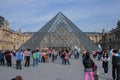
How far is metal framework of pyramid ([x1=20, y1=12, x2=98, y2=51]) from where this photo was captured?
42.5 m

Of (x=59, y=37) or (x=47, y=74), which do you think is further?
(x=59, y=37)

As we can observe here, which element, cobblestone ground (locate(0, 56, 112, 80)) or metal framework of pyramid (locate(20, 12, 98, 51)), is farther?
metal framework of pyramid (locate(20, 12, 98, 51))

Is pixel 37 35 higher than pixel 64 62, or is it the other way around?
pixel 37 35

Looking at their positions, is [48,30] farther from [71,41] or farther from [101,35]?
[101,35]

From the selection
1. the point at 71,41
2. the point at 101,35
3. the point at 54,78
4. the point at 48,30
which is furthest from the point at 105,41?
the point at 54,78

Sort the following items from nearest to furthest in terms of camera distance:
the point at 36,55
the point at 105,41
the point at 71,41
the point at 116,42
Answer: the point at 36,55 < the point at 71,41 < the point at 116,42 < the point at 105,41

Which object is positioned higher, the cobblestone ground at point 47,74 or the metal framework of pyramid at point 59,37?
the metal framework of pyramid at point 59,37

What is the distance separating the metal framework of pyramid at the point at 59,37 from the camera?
4250 cm

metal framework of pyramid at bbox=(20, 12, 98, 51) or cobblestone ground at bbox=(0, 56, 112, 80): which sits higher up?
metal framework of pyramid at bbox=(20, 12, 98, 51)

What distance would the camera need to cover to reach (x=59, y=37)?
54.9 meters

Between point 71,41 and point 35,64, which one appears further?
point 71,41

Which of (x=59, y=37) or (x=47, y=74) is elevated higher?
(x=59, y=37)

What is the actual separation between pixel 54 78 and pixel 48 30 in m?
31.7

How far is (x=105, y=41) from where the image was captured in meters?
138
